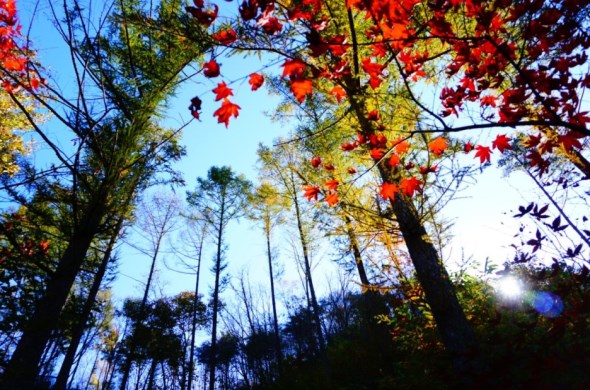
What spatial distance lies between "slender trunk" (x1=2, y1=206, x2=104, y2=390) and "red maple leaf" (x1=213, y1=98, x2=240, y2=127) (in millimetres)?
1828

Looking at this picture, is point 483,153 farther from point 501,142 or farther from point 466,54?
point 466,54

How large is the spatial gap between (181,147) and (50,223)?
4279mm

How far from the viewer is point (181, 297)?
2133 centimetres

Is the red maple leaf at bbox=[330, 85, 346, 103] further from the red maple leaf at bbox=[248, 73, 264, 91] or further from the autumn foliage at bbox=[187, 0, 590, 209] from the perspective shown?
the red maple leaf at bbox=[248, 73, 264, 91]

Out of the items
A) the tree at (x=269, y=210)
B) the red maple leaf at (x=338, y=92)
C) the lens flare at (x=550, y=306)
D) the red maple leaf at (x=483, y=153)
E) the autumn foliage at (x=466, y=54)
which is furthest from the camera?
the tree at (x=269, y=210)

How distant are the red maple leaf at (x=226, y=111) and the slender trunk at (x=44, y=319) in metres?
1.83

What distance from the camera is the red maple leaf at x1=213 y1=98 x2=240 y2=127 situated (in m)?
1.72

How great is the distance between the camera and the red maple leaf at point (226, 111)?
5.64ft

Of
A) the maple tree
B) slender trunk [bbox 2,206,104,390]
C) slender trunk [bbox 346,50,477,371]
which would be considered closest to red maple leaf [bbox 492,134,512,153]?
the maple tree

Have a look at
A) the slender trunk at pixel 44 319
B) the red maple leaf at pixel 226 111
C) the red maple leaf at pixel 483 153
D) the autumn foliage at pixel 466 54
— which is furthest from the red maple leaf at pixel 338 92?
the slender trunk at pixel 44 319

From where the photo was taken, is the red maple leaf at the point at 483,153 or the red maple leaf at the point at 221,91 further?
the red maple leaf at the point at 483,153

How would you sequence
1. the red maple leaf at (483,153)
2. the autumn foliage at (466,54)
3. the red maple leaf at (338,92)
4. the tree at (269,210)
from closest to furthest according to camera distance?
the autumn foliage at (466,54) → the red maple leaf at (338,92) → the red maple leaf at (483,153) → the tree at (269,210)

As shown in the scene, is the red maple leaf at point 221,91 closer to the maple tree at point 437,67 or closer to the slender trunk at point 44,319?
the maple tree at point 437,67

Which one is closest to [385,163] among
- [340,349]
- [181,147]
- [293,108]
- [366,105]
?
[366,105]
